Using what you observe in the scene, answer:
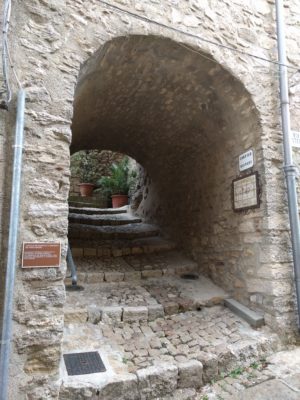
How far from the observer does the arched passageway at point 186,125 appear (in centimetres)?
305

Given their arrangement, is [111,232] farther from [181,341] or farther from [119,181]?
[119,181]

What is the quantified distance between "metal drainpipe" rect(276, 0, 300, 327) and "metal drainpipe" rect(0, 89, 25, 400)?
8.56 feet

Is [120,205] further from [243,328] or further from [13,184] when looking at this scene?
[13,184]

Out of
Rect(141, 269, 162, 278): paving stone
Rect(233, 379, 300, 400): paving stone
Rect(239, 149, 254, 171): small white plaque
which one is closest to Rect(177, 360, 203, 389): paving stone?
Rect(233, 379, 300, 400): paving stone

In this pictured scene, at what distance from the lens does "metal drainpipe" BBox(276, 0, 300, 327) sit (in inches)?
118

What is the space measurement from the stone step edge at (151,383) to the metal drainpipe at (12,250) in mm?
453

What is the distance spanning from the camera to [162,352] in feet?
8.37

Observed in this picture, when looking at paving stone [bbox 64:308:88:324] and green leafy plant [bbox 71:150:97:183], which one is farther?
green leafy plant [bbox 71:150:97:183]

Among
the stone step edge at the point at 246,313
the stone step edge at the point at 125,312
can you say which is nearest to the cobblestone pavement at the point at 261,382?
the stone step edge at the point at 246,313

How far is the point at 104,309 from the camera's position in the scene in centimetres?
297

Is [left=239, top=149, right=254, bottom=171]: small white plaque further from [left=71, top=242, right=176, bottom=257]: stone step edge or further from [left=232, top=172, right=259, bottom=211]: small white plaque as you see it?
[left=71, top=242, right=176, bottom=257]: stone step edge

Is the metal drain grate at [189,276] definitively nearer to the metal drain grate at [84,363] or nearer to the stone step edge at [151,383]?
the stone step edge at [151,383]

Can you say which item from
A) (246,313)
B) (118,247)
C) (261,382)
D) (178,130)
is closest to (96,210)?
(118,247)

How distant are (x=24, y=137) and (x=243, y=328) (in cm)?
276
